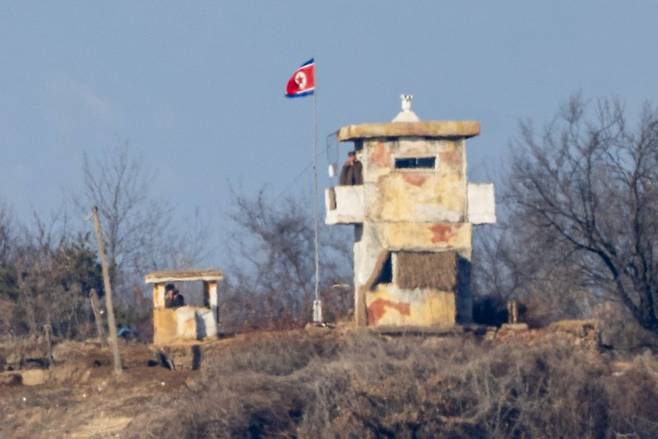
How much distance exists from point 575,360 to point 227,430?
696 centimetres

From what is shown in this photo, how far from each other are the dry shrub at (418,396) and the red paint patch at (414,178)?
4.58m

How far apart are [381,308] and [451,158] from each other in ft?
11.5

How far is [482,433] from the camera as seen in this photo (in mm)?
30547

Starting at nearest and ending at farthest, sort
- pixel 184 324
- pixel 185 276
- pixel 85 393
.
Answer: pixel 85 393, pixel 184 324, pixel 185 276

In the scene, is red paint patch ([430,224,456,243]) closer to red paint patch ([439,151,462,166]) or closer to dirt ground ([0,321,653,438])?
Answer: red paint patch ([439,151,462,166])

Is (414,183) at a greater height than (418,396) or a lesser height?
greater

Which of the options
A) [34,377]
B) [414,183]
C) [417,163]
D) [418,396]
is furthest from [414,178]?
[34,377]

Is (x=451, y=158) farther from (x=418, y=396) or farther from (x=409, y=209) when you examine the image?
(x=418, y=396)

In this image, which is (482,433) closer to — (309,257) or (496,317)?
(496,317)

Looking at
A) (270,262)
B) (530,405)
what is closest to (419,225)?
(530,405)

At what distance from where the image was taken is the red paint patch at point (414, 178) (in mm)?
36812

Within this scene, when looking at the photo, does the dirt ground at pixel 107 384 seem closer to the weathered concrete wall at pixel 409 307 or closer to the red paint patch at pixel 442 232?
the weathered concrete wall at pixel 409 307

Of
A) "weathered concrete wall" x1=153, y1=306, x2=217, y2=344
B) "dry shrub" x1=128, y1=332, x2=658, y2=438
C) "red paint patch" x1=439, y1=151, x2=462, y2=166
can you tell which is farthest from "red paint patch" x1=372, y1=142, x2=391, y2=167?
"dry shrub" x1=128, y1=332, x2=658, y2=438

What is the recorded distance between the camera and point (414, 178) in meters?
36.8
